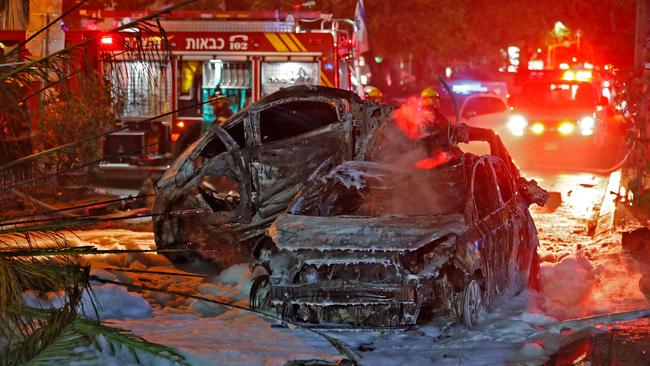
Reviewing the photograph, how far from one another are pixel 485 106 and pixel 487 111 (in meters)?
0.33

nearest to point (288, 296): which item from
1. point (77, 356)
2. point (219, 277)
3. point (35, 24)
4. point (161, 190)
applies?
point (77, 356)

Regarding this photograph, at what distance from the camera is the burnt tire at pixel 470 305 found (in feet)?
27.0

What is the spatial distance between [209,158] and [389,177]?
3.05 meters

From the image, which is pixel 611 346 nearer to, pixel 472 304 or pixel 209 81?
pixel 472 304

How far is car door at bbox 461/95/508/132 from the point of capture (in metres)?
26.3

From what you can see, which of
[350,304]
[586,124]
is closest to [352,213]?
[350,304]

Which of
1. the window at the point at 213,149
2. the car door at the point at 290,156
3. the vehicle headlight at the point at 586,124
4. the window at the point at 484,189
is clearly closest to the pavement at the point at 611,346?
the window at the point at 484,189

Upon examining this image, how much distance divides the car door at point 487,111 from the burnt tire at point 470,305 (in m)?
17.5

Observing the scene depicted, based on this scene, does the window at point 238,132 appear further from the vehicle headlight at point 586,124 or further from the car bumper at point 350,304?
the vehicle headlight at point 586,124

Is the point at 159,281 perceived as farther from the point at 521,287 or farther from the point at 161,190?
the point at 521,287

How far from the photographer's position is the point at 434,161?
1005cm

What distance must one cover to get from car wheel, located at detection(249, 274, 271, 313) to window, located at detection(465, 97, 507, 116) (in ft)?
61.5

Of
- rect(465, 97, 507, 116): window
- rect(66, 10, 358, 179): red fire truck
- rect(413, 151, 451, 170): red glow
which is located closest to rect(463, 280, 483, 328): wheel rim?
rect(413, 151, 451, 170): red glow

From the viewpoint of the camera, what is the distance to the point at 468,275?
8.21 metres
